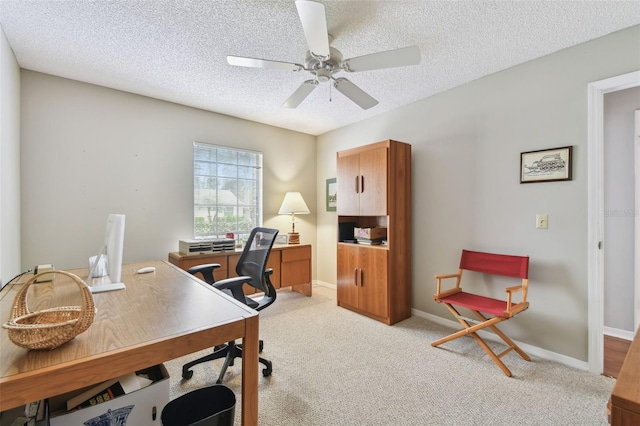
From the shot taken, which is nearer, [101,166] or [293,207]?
[101,166]

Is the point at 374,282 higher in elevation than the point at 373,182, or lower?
lower

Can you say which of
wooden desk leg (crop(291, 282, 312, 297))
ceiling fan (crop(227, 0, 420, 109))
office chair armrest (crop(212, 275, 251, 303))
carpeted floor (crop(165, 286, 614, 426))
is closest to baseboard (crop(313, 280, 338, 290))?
wooden desk leg (crop(291, 282, 312, 297))

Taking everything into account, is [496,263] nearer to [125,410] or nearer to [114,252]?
[125,410]

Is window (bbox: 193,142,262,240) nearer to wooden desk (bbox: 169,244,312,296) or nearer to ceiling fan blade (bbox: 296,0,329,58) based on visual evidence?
wooden desk (bbox: 169,244,312,296)

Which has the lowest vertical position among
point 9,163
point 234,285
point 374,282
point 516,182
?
point 374,282

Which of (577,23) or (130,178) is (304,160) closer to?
(130,178)

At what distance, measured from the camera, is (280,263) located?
375cm

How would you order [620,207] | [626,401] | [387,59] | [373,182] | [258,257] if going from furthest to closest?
[373,182]
[620,207]
[258,257]
[387,59]
[626,401]

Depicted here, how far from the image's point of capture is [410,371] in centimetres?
213

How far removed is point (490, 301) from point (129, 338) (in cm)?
259

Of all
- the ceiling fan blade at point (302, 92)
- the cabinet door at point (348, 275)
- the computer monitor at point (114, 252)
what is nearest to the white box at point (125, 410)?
the computer monitor at point (114, 252)

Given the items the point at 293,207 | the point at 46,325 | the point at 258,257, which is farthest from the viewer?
the point at 293,207

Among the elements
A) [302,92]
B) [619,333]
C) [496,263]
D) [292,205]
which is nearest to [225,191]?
[292,205]

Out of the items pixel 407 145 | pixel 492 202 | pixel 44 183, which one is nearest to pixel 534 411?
pixel 492 202
